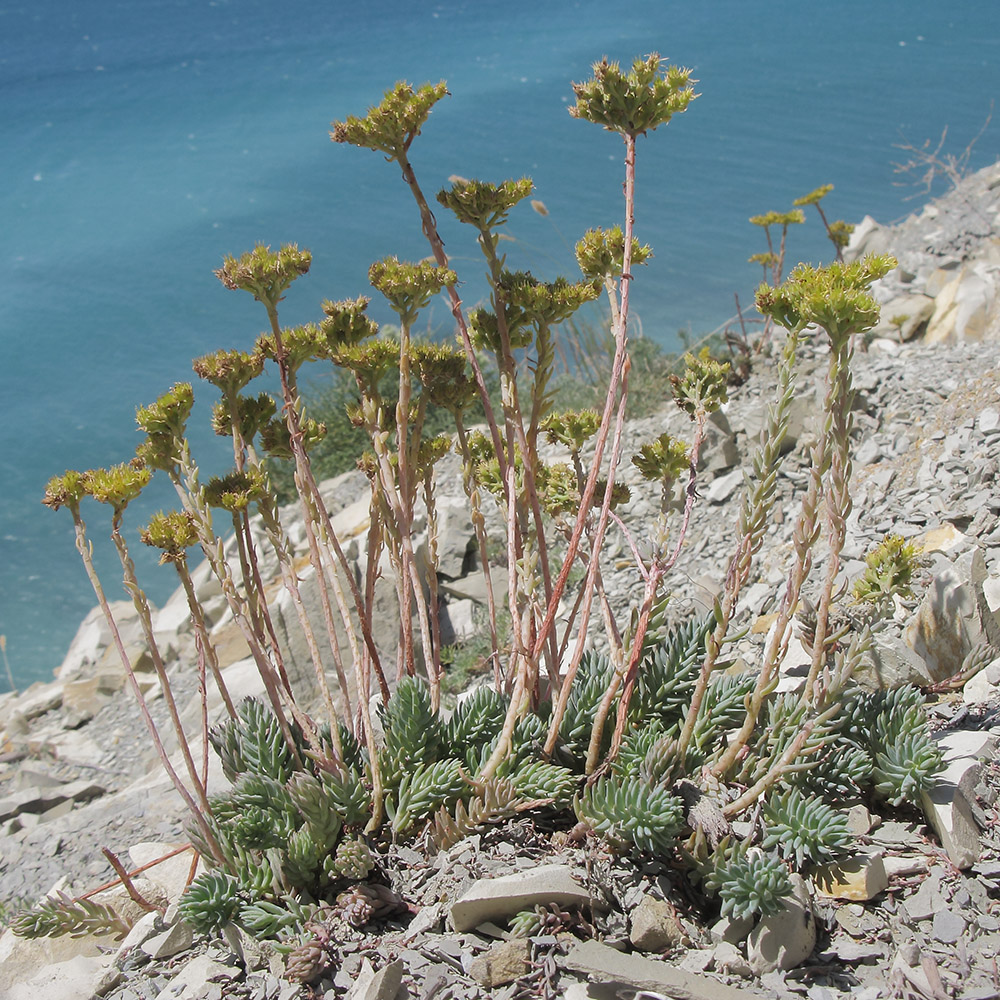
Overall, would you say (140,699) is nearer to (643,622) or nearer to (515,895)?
(515,895)

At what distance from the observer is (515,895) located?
6.40ft

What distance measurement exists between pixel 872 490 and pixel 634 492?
147 centimetres

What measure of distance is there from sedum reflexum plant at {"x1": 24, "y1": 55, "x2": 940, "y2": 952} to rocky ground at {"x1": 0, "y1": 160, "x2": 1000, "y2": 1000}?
90mm

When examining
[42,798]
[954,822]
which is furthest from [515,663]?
[42,798]

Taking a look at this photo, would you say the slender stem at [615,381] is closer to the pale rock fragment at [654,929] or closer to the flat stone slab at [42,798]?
the pale rock fragment at [654,929]

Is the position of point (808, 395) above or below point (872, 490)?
above

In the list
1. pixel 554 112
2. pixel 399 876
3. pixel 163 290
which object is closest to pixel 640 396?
pixel 399 876

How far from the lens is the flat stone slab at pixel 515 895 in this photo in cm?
196

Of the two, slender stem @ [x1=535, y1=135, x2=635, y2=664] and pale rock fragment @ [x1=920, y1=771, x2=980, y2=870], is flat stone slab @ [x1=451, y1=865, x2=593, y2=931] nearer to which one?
slender stem @ [x1=535, y1=135, x2=635, y2=664]

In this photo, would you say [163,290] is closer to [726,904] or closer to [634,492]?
[634,492]

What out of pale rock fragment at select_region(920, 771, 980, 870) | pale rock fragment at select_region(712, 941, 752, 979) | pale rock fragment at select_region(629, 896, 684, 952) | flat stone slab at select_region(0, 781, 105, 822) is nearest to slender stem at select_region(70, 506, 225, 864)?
pale rock fragment at select_region(629, 896, 684, 952)

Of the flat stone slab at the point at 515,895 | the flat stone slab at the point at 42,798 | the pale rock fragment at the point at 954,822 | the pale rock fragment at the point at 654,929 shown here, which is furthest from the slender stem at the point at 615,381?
the flat stone slab at the point at 42,798

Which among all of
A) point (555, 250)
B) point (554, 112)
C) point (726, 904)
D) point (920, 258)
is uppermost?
point (554, 112)

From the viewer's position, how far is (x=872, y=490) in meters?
3.93
